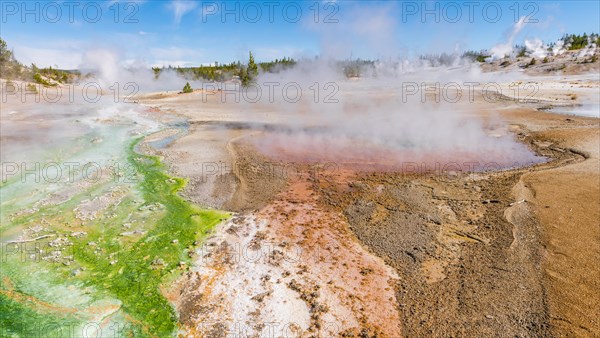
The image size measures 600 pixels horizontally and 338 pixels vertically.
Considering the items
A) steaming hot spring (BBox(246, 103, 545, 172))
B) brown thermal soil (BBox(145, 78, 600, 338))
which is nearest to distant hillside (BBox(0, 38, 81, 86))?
steaming hot spring (BBox(246, 103, 545, 172))

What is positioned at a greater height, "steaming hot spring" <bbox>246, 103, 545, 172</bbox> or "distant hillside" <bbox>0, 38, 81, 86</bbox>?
"distant hillside" <bbox>0, 38, 81, 86</bbox>

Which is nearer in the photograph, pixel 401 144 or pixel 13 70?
pixel 401 144

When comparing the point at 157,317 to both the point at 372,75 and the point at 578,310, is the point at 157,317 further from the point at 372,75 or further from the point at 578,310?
the point at 372,75

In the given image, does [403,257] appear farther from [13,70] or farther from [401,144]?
[13,70]

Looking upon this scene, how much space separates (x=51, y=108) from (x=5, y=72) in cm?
1903

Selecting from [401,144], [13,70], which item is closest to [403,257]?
[401,144]

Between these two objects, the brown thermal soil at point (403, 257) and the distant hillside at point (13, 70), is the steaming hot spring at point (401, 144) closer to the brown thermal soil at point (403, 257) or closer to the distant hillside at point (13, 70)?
the brown thermal soil at point (403, 257)

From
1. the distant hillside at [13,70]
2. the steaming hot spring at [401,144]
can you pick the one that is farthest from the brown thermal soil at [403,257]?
the distant hillside at [13,70]

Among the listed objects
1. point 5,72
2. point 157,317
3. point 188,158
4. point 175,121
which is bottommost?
point 157,317

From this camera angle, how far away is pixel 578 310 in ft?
18.9

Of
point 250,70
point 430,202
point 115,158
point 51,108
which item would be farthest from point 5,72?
point 430,202

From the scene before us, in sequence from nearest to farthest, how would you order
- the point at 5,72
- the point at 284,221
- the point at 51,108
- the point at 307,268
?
1. the point at 307,268
2. the point at 284,221
3. the point at 51,108
4. the point at 5,72

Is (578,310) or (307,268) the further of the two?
(307,268)

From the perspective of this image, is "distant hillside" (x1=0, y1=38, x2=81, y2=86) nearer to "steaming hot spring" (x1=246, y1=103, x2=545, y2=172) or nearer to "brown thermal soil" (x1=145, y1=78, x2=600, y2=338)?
"steaming hot spring" (x1=246, y1=103, x2=545, y2=172)
